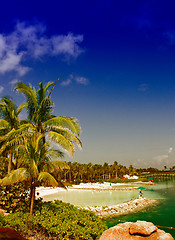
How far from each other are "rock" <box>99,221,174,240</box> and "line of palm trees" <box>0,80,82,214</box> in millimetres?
2434

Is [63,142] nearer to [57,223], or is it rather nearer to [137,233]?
[57,223]

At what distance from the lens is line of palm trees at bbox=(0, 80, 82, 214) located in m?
6.98

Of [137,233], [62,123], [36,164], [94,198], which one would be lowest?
[94,198]

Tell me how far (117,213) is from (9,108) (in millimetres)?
16156

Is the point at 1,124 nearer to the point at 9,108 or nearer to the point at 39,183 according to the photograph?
the point at 9,108

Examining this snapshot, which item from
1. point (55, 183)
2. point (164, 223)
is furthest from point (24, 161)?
point (164, 223)

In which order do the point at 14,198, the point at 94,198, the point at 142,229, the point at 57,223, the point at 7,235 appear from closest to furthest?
the point at 7,235 → the point at 142,229 → the point at 57,223 → the point at 14,198 → the point at 94,198

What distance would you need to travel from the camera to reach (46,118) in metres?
8.43

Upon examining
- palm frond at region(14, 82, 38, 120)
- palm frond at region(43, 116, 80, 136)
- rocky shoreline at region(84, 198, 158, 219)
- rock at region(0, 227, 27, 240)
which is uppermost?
palm frond at region(14, 82, 38, 120)

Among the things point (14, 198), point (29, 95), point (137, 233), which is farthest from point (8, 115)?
point (137, 233)

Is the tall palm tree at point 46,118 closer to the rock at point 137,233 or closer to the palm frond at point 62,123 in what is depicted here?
the palm frond at point 62,123

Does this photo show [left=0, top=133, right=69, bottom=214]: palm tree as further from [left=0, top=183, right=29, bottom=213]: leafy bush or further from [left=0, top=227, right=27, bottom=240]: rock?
[left=0, top=227, right=27, bottom=240]: rock

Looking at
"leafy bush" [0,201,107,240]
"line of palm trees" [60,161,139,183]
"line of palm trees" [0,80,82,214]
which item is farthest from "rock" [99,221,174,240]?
"line of palm trees" [60,161,139,183]

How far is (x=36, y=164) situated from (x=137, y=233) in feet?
13.4
